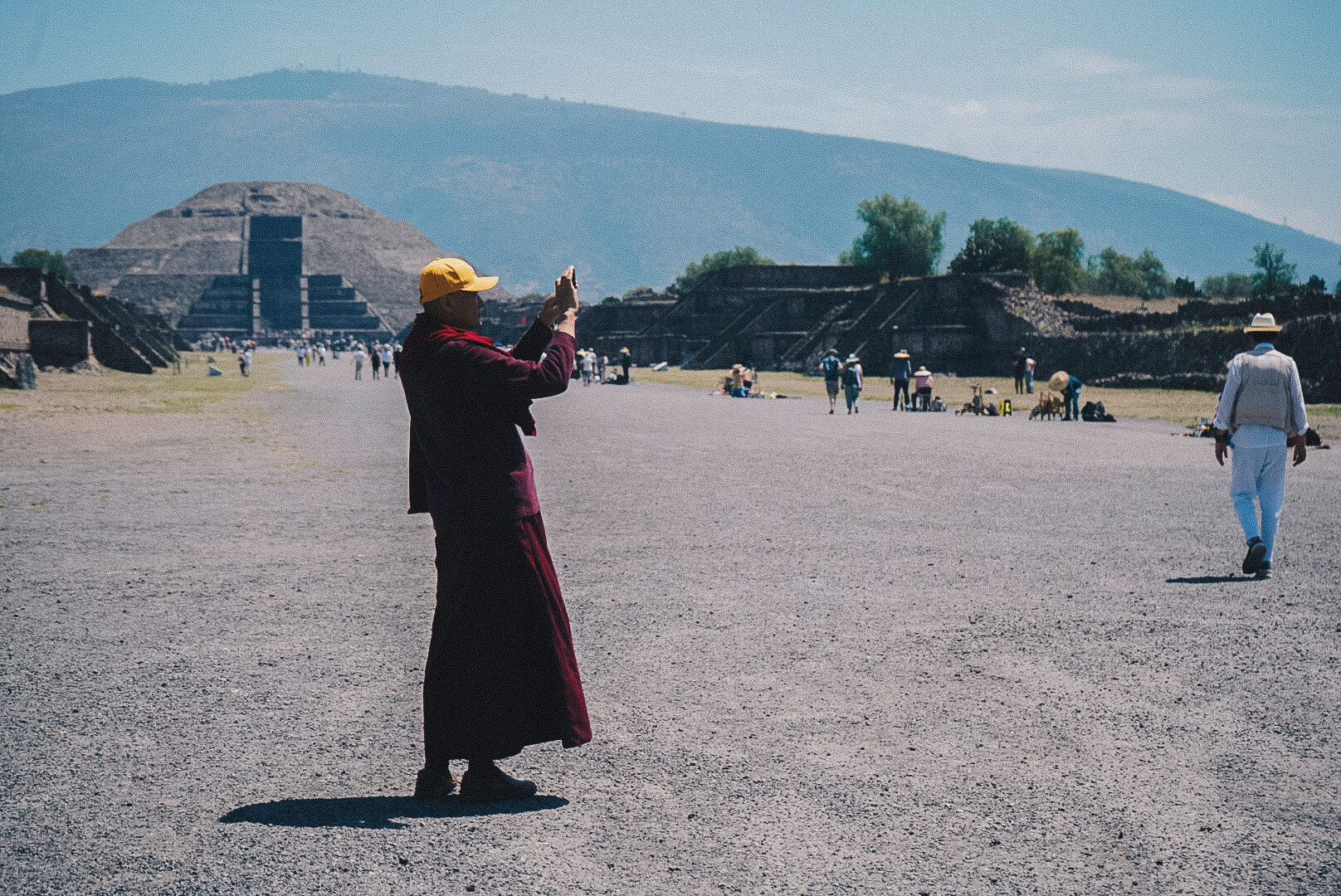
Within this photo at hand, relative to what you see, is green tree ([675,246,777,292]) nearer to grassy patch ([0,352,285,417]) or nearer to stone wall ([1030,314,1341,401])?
grassy patch ([0,352,285,417])

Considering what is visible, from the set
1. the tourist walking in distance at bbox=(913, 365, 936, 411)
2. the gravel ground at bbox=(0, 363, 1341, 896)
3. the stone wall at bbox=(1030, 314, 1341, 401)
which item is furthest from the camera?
the stone wall at bbox=(1030, 314, 1341, 401)

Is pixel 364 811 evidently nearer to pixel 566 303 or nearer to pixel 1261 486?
pixel 566 303

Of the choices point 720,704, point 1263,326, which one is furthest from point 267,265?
point 720,704

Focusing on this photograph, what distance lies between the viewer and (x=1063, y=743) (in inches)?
181

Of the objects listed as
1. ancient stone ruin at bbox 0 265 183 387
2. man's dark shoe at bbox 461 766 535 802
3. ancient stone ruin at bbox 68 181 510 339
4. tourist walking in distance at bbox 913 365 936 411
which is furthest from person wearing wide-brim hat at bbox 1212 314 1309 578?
ancient stone ruin at bbox 68 181 510 339

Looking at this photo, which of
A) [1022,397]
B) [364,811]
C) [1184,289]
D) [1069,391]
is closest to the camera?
[364,811]

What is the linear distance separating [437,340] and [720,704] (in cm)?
213

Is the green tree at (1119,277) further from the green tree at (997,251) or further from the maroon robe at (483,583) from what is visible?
the maroon robe at (483,583)

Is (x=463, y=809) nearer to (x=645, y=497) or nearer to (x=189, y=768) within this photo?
(x=189, y=768)

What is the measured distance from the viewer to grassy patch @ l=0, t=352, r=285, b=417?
2623 cm

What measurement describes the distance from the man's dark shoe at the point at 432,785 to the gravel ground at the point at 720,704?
0.09 m

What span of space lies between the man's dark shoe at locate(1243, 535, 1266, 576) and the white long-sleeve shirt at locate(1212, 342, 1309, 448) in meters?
0.70

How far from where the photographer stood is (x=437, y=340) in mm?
4066

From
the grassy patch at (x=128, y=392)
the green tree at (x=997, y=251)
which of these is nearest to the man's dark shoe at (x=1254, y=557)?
the grassy patch at (x=128, y=392)
